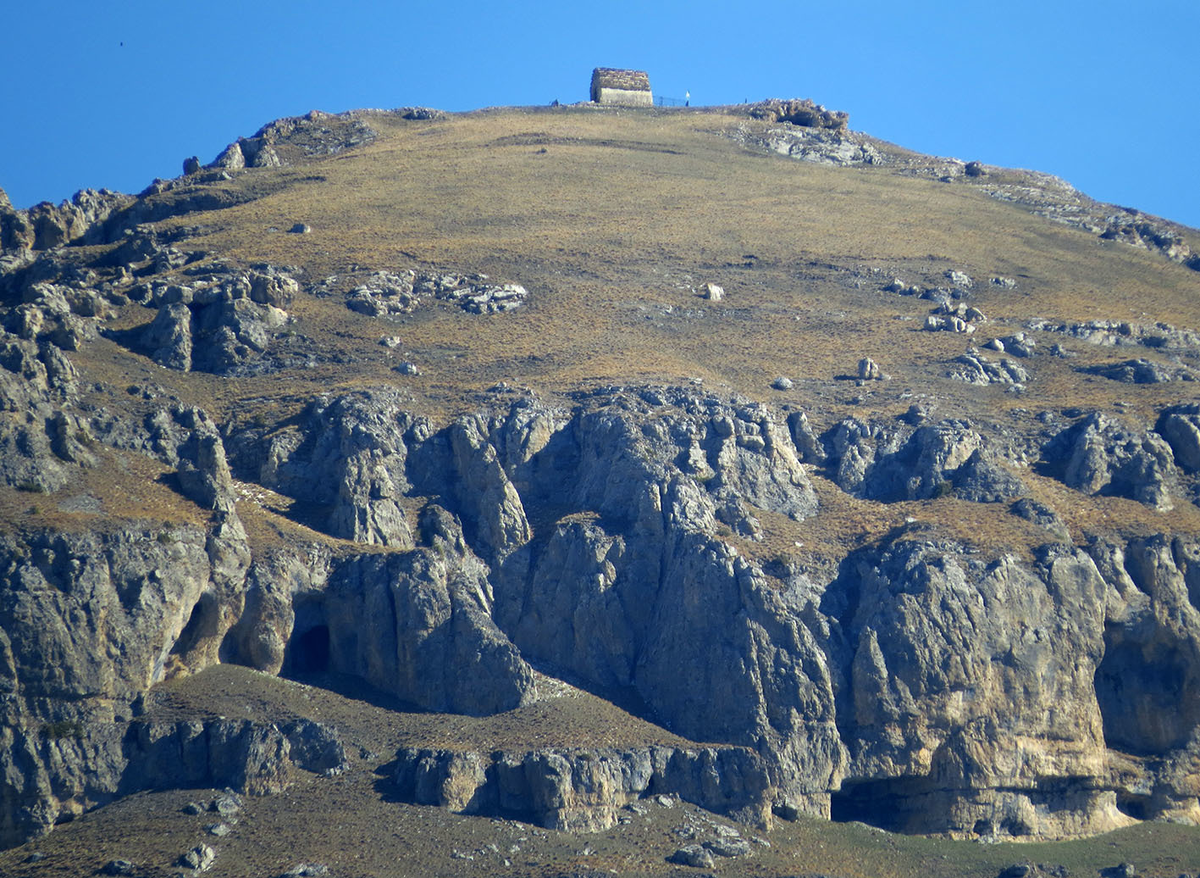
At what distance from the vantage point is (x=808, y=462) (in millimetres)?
84938

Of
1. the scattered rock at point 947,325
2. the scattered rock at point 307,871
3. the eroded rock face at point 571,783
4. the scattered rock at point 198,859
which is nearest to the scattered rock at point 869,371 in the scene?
the scattered rock at point 947,325

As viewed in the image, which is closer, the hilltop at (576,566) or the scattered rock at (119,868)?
the scattered rock at (119,868)

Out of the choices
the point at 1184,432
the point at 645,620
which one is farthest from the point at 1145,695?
the point at 645,620

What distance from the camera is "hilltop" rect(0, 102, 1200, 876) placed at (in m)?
61.9

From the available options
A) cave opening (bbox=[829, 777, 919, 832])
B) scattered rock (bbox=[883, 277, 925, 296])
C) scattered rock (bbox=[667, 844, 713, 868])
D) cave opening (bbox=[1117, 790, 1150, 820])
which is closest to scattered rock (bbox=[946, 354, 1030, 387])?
scattered rock (bbox=[883, 277, 925, 296])

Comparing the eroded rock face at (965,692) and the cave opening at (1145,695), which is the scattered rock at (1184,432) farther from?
the eroded rock face at (965,692)

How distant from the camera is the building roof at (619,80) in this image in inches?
6845

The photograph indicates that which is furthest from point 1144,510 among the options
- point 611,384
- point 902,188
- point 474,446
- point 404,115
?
point 404,115

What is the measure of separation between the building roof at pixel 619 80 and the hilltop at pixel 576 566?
72.0 metres

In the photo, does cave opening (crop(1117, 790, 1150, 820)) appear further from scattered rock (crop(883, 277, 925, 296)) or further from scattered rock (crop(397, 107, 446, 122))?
scattered rock (crop(397, 107, 446, 122))

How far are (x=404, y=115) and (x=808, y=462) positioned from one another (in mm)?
91006

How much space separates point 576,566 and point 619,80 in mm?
112932

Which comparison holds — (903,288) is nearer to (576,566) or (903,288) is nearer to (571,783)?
(576,566)

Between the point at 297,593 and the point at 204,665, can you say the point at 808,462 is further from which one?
the point at 204,665
